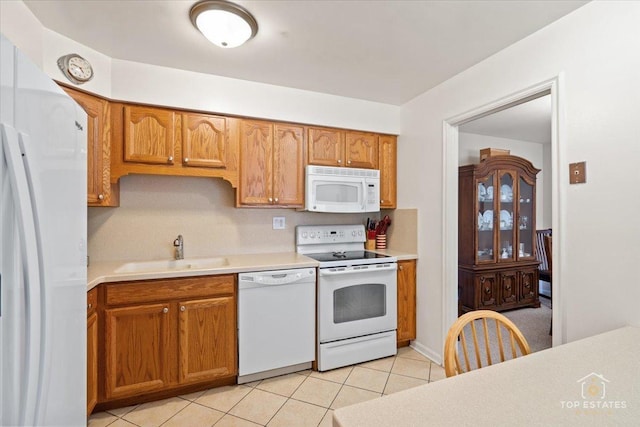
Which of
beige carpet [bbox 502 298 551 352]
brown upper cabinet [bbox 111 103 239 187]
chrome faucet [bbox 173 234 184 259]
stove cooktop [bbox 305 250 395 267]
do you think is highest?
brown upper cabinet [bbox 111 103 239 187]

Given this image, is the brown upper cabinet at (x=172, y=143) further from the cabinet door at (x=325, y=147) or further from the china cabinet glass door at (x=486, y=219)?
the china cabinet glass door at (x=486, y=219)

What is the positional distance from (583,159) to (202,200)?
8.59ft

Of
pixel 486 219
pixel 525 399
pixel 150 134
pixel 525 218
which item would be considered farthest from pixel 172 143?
pixel 525 218

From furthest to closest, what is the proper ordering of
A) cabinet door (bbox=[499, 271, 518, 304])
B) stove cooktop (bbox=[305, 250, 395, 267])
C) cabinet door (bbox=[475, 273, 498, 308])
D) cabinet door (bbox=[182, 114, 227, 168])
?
1. cabinet door (bbox=[499, 271, 518, 304])
2. cabinet door (bbox=[475, 273, 498, 308])
3. stove cooktop (bbox=[305, 250, 395, 267])
4. cabinet door (bbox=[182, 114, 227, 168])

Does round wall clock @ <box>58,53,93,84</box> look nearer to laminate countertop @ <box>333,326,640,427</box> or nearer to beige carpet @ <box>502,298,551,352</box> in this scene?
laminate countertop @ <box>333,326,640,427</box>

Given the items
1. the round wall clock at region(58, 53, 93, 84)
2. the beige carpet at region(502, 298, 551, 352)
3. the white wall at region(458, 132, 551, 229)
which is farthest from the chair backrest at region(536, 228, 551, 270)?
the round wall clock at region(58, 53, 93, 84)

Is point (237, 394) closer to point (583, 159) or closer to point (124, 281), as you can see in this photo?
point (124, 281)

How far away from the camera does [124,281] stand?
1.88 meters

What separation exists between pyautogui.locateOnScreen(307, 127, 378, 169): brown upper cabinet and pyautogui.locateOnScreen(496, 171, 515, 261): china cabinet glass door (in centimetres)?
197

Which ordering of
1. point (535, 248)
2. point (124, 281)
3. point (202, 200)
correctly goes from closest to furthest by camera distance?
point (124, 281)
point (202, 200)
point (535, 248)

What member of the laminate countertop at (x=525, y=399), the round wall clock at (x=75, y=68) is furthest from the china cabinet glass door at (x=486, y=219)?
the round wall clock at (x=75, y=68)

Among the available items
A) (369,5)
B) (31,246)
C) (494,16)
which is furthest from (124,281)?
(494,16)

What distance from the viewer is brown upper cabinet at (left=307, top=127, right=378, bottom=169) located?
2.75m

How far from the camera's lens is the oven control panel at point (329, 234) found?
114 inches
